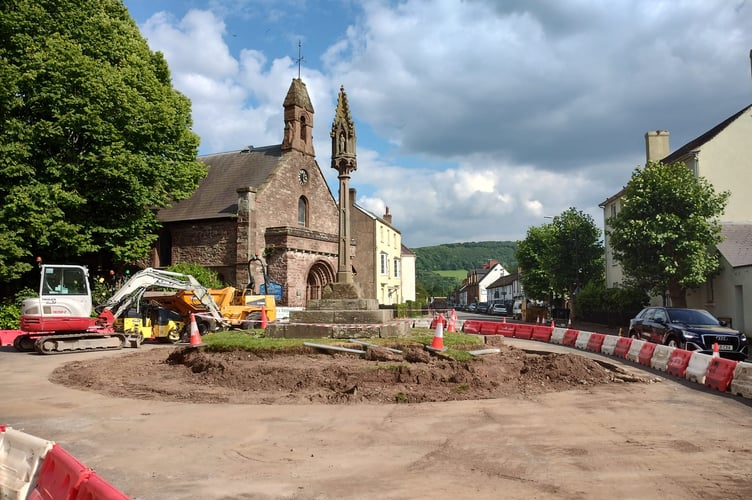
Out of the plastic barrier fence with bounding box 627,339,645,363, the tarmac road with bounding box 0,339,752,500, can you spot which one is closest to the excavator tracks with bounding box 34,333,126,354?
the tarmac road with bounding box 0,339,752,500

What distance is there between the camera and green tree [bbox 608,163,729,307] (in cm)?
2748

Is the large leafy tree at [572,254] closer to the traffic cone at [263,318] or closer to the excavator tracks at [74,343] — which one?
the traffic cone at [263,318]

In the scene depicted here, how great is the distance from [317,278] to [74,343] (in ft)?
58.2

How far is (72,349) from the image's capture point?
18.5 metres

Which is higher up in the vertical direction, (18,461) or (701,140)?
(701,140)

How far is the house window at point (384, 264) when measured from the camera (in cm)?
5409

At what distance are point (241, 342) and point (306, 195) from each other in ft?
78.1

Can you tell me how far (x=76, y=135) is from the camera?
23.0m

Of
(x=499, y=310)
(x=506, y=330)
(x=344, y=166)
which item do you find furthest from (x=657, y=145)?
(x=344, y=166)

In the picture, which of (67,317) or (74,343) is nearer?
(67,317)

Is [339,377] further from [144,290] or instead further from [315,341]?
[144,290]

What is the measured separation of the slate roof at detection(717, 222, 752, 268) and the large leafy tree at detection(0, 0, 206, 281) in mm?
27735

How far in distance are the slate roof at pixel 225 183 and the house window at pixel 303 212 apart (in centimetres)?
300

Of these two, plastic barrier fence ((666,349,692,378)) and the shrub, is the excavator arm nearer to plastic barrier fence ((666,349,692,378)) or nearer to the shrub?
the shrub
